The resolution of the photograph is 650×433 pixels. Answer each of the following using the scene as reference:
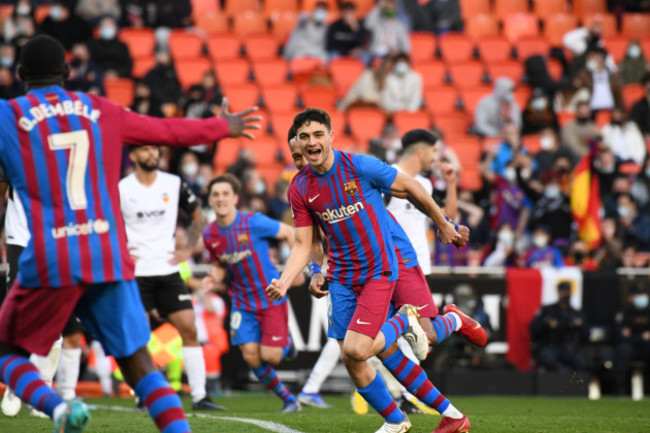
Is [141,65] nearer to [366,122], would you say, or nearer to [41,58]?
[366,122]

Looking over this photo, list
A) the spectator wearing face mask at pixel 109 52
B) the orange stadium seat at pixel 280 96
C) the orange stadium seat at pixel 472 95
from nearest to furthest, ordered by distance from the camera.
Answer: the spectator wearing face mask at pixel 109 52, the orange stadium seat at pixel 280 96, the orange stadium seat at pixel 472 95

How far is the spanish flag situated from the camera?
1579 centimetres

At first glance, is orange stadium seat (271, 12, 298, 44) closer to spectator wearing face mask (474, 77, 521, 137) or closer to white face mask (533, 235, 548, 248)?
spectator wearing face mask (474, 77, 521, 137)

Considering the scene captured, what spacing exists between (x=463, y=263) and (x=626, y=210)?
294cm

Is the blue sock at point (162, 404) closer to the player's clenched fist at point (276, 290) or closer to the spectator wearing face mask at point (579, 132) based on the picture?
the player's clenched fist at point (276, 290)

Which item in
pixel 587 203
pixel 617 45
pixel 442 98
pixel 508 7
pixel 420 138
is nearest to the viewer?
pixel 420 138

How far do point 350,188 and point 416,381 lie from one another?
4.56 feet

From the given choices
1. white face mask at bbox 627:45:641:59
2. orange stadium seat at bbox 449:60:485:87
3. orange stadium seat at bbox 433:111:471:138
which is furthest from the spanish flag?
white face mask at bbox 627:45:641:59

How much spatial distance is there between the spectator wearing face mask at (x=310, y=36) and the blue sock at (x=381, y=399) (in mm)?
13282

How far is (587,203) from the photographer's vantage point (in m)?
16.0

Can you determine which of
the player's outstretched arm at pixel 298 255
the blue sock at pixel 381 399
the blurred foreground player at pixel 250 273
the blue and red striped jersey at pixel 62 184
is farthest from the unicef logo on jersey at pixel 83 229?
the blurred foreground player at pixel 250 273

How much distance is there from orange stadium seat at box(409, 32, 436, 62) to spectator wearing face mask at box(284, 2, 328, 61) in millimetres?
1905

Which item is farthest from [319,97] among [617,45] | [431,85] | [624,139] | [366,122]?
[617,45]

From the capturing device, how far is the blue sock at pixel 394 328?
21.5ft
